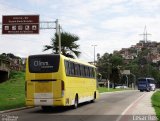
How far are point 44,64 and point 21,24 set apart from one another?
Result: 24203mm

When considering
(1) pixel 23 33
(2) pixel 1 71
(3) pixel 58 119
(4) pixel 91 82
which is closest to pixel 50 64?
(3) pixel 58 119

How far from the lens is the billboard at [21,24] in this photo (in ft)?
152

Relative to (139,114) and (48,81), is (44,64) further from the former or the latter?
(139,114)

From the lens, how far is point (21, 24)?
46438mm

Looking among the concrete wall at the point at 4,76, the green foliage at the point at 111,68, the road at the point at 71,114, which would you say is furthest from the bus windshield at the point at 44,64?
the green foliage at the point at 111,68

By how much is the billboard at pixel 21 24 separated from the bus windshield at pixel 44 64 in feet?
76.1

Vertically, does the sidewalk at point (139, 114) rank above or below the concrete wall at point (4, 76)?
below

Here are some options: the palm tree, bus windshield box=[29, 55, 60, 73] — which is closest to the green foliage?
Answer: the palm tree

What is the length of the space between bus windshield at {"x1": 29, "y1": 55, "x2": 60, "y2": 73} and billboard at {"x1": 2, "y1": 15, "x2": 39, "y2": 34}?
2321 centimetres

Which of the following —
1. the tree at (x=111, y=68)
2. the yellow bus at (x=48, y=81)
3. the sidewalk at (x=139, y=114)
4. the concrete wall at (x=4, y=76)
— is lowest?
the sidewalk at (x=139, y=114)

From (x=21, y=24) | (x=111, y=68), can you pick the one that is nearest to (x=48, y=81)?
(x=21, y=24)

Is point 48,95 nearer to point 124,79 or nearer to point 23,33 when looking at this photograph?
point 23,33

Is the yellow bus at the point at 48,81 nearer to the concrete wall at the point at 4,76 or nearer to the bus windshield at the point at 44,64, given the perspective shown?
the bus windshield at the point at 44,64

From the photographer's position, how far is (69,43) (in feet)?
190
